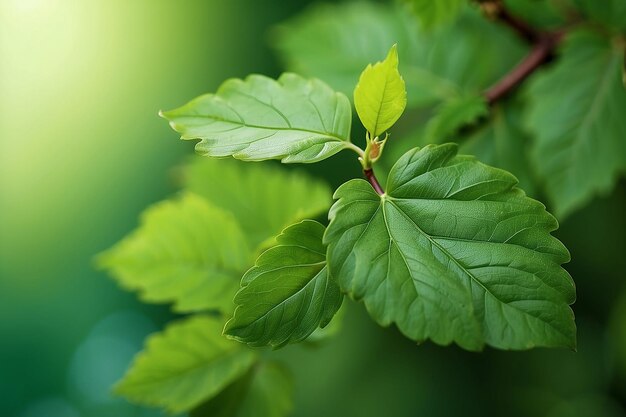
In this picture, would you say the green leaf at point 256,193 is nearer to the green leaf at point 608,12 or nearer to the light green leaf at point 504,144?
the light green leaf at point 504,144

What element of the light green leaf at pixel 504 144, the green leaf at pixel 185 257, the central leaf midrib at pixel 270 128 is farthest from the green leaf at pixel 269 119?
the light green leaf at pixel 504 144

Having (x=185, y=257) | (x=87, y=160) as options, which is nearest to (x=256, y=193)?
(x=185, y=257)

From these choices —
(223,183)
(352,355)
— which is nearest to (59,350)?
(352,355)

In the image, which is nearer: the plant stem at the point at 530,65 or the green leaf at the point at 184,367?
the green leaf at the point at 184,367

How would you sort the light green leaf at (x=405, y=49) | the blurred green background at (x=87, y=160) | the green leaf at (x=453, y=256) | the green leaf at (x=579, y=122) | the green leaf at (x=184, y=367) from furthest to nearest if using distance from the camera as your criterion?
1. the blurred green background at (x=87, y=160)
2. the light green leaf at (x=405, y=49)
3. the green leaf at (x=579, y=122)
4. the green leaf at (x=184, y=367)
5. the green leaf at (x=453, y=256)

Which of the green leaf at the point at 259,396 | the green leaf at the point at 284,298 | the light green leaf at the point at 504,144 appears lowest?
the green leaf at the point at 259,396

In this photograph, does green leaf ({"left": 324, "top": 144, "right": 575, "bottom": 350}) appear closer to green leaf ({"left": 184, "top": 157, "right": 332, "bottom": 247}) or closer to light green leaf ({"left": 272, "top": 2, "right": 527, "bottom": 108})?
green leaf ({"left": 184, "top": 157, "right": 332, "bottom": 247})

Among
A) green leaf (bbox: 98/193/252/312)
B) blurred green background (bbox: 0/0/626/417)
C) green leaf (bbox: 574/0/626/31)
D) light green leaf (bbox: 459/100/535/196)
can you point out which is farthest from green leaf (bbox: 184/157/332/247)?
blurred green background (bbox: 0/0/626/417)

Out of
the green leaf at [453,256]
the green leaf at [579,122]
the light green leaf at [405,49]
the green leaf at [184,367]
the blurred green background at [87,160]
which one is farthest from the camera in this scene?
the blurred green background at [87,160]
